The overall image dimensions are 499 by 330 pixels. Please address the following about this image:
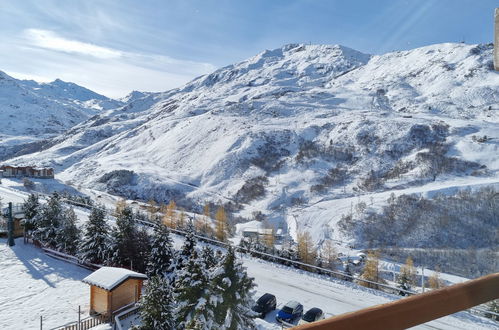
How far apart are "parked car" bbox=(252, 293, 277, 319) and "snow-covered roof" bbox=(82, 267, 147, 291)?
671 cm

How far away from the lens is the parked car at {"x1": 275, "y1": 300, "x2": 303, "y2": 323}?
17.4 meters

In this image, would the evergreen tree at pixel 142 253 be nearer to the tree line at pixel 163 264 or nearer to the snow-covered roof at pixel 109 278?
the tree line at pixel 163 264

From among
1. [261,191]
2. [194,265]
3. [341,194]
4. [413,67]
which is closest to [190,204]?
[261,191]

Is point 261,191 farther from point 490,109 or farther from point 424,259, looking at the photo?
point 490,109

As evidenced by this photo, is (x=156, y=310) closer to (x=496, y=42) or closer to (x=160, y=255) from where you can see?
(x=160, y=255)

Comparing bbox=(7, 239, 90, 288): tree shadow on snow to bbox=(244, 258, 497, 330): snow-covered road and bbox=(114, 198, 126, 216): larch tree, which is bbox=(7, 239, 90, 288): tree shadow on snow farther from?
bbox=(244, 258, 497, 330): snow-covered road

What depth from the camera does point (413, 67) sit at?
549 feet

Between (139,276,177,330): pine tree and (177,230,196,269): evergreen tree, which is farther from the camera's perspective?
(177,230,196,269): evergreen tree

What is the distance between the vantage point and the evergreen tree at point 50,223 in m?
28.6

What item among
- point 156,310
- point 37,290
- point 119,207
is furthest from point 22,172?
point 156,310

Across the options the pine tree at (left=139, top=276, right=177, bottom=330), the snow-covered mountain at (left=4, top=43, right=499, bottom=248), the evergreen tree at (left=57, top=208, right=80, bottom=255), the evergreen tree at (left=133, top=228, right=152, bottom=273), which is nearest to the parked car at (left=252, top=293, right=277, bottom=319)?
the pine tree at (left=139, top=276, right=177, bottom=330)

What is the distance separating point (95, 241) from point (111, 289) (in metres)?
8.63

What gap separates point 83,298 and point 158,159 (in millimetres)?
89520

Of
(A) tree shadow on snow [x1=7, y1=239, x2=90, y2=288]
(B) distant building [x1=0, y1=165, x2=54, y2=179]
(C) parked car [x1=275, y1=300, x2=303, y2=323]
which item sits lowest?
(A) tree shadow on snow [x1=7, y1=239, x2=90, y2=288]
